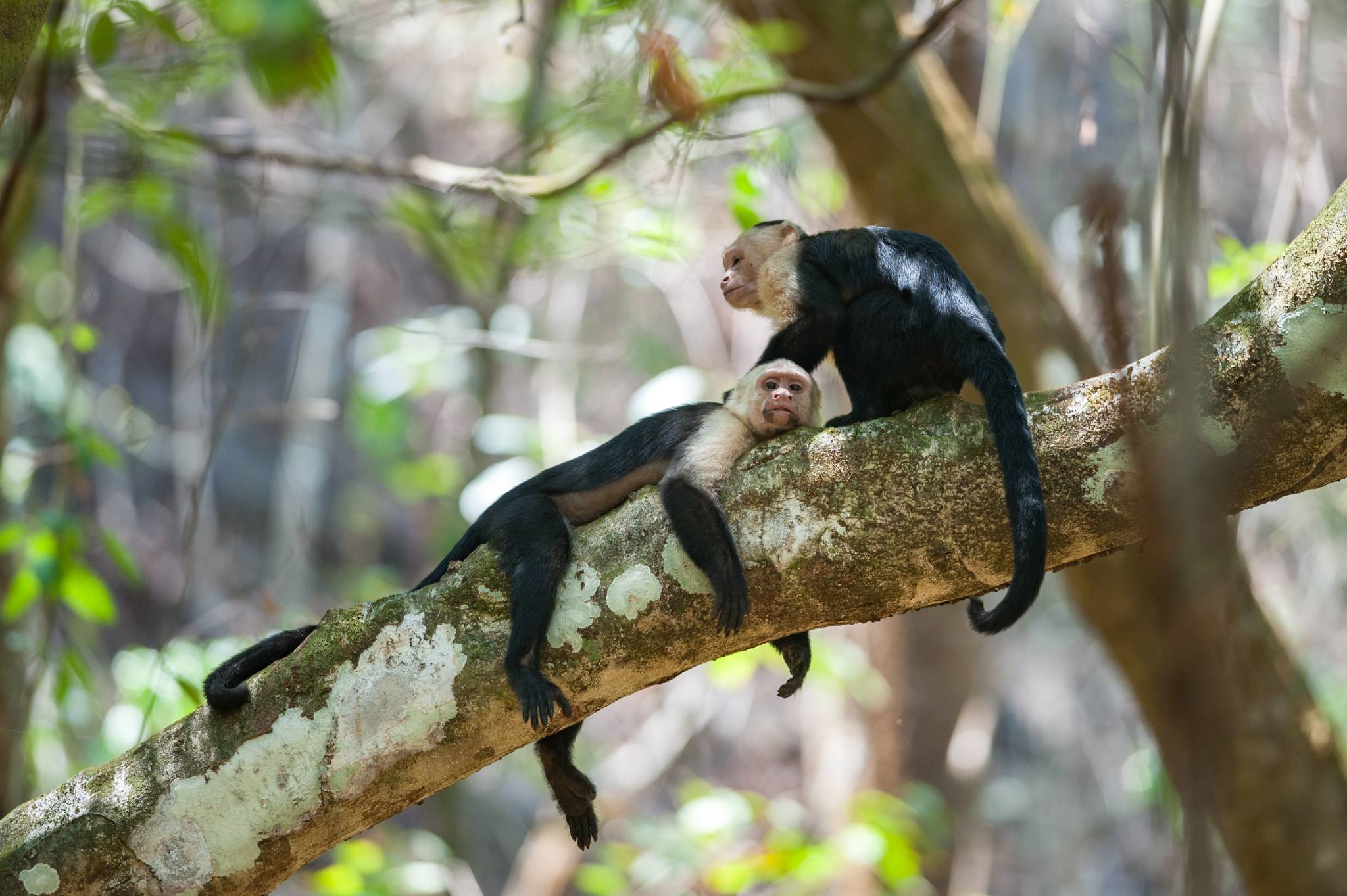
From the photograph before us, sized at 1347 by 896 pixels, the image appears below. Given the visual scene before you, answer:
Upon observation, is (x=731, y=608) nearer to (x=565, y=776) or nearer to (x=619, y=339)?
(x=565, y=776)

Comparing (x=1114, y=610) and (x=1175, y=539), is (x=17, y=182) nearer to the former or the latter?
(x=1175, y=539)

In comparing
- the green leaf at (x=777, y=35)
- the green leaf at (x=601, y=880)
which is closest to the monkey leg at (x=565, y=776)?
the green leaf at (x=601, y=880)

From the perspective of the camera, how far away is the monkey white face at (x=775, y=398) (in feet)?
9.66

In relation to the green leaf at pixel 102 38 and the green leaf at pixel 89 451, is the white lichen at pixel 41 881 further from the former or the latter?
the green leaf at pixel 102 38

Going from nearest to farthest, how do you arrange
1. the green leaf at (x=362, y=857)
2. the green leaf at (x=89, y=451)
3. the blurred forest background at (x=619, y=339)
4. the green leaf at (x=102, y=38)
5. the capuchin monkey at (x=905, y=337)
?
the capuchin monkey at (x=905, y=337) → the green leaf at (x=102, y=38) → the blurred forest background at (x=619, y=339) → the green leaf at (x=89, y=451) → the green leaf at (x=362, y=857)

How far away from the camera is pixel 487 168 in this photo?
4254mm

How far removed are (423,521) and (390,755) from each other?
8.76 m

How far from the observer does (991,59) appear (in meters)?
6.11

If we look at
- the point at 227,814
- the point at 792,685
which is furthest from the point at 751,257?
the point at 227,814

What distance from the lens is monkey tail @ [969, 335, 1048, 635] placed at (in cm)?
212

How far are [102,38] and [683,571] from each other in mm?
2691

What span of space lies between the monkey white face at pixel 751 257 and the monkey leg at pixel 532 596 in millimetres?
1260

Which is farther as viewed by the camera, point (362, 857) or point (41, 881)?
point (362, 857)

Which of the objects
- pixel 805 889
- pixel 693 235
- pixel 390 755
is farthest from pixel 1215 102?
pixel 390 755
